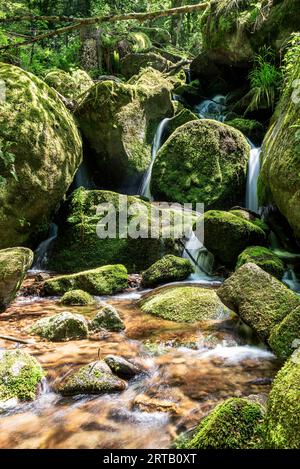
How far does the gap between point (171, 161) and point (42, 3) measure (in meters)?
4.50

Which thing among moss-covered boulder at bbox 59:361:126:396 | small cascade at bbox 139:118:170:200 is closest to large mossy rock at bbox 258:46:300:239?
moss-covered boulder at bbox 59:361:126:396

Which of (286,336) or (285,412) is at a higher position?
(285,412)

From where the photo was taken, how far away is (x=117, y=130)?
974 cm

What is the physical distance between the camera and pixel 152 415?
255cm

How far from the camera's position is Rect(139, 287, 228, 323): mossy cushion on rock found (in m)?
4.59

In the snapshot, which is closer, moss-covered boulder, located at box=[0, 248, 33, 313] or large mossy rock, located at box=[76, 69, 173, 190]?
moss-covered boulder, located at box=[0, 248, 33, 313]

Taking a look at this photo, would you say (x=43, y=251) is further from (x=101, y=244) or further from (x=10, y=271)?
(x=10, y=271)

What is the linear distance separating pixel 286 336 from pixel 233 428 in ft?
4.65

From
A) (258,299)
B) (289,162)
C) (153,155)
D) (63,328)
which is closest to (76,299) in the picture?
(63,328)

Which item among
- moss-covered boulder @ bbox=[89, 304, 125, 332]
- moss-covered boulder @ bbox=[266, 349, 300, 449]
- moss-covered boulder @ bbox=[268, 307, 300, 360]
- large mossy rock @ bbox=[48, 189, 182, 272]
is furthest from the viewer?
large mossy rock @ bbox=[48, 189, 182, 272]

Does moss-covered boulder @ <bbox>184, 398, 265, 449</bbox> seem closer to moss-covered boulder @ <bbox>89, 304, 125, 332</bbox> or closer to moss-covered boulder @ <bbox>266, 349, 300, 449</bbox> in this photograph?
moss-covered boulder @ <bbox>266, 349, 300, 449</bbox>

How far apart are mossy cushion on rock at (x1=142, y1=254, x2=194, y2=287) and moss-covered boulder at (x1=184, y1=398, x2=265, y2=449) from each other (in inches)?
171

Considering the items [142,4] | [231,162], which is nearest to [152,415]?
[231,162]

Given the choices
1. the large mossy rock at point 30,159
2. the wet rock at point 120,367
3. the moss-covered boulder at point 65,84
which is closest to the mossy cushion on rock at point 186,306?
the wet rock at point 120,367
